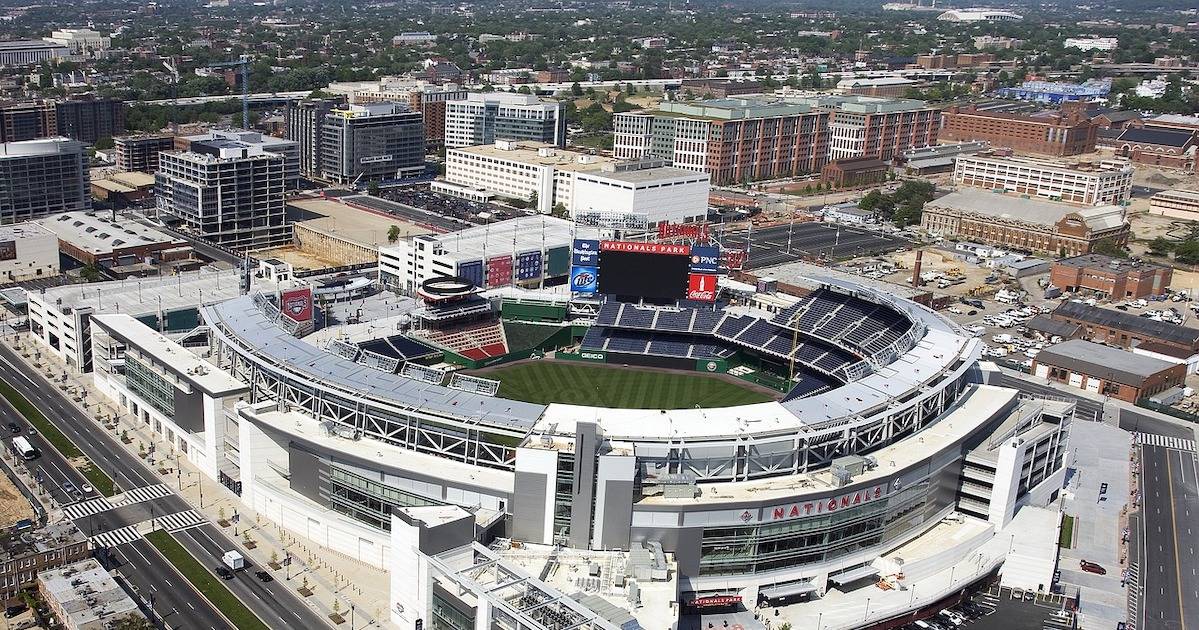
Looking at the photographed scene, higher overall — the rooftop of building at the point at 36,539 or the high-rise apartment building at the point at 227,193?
the high-rise apartment building at the point at 227,193

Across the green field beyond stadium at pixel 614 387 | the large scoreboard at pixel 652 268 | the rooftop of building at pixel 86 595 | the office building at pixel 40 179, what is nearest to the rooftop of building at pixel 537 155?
the large scoreboard at pixel 652 268

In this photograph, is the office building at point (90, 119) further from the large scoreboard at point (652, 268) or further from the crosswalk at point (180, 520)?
Answer: the crosswalk at point (180, 520)

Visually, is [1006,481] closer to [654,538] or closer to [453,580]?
[654,538]

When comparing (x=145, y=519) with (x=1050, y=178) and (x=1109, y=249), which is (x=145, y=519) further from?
(x=1050, y=178)

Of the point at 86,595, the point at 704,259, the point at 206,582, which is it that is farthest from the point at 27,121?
the point at 86,595

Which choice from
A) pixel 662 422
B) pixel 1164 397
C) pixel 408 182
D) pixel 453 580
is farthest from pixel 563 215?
pixel 453 580
